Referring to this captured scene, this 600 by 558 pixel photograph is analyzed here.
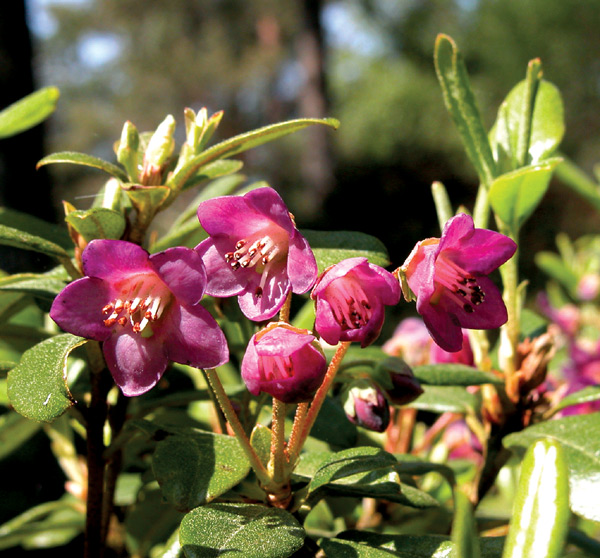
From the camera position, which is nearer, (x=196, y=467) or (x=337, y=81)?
(x=196, y=467)

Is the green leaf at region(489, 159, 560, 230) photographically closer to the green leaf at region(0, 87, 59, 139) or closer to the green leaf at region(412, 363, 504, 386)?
the green leaf at region(412, 363, 504, 386)

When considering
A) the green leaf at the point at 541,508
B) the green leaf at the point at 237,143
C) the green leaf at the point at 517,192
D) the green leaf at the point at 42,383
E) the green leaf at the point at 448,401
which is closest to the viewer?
the green leaf at the point at 541,508

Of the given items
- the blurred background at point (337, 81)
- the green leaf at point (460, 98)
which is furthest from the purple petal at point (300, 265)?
the blurred background at point (337, 81)

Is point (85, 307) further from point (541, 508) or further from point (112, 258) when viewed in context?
point (541, 508)

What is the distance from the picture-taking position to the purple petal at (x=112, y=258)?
0.52m

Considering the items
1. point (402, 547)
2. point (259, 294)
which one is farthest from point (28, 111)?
point (402, 547)

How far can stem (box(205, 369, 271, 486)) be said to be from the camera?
20.7 inches

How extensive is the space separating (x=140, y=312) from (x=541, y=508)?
14.2 inches

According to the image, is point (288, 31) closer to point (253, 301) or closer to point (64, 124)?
point (64, 124)

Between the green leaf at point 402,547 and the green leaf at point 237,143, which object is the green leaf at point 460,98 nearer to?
the green leaf at point 237,143

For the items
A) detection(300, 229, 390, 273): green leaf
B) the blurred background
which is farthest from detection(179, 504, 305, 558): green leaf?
the blurred background

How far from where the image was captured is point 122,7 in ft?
55.7

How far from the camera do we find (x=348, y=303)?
1.67 ft

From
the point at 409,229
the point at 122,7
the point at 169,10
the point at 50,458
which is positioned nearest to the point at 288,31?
the point at 169,10
